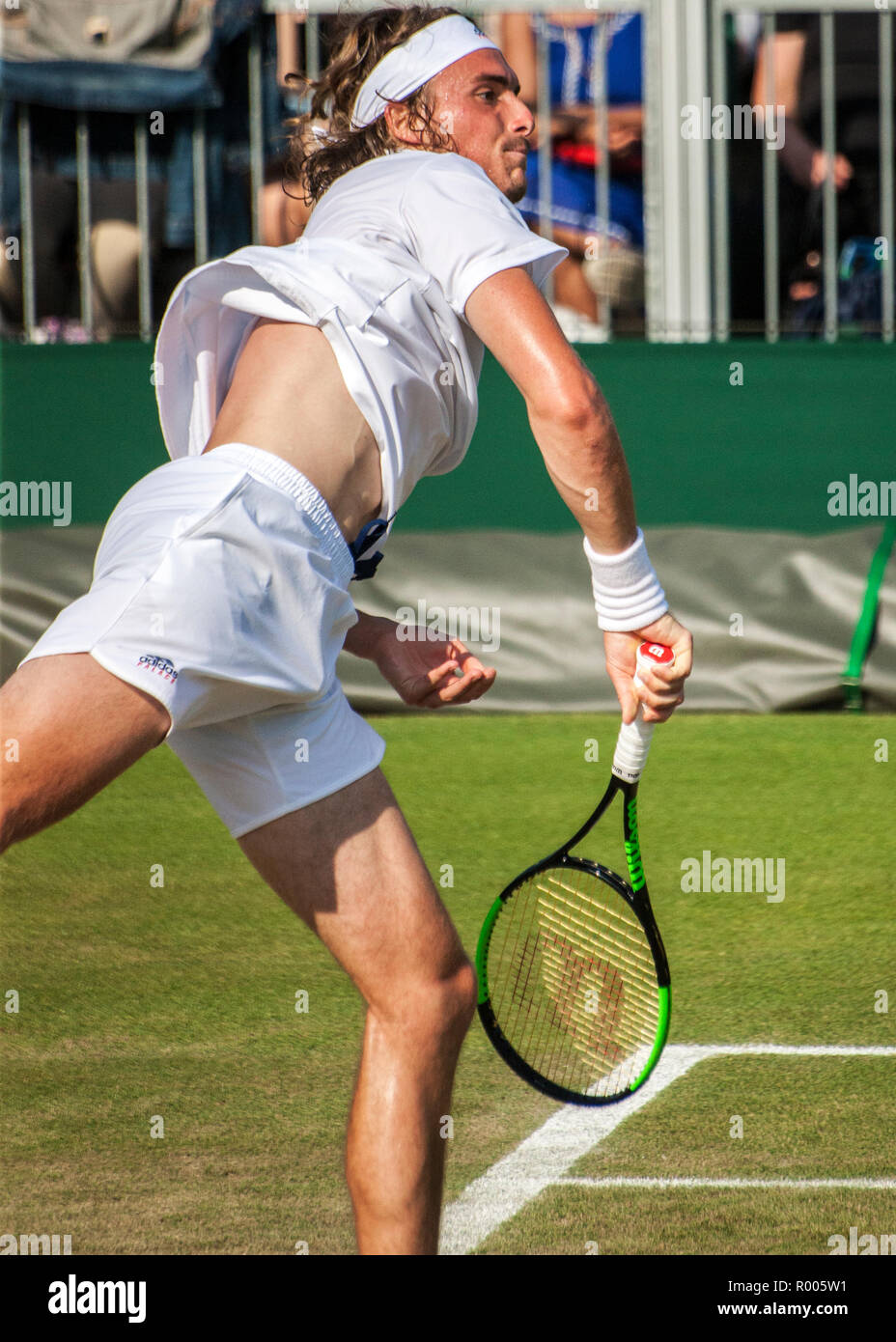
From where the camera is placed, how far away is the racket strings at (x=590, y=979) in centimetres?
295

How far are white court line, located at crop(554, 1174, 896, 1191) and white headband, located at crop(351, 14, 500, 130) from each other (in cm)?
190

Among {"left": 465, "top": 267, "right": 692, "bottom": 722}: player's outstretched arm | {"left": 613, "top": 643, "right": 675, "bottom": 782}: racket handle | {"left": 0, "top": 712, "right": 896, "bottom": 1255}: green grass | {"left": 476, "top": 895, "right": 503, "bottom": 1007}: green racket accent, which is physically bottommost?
{"left": 0, "top": 712, "right": 896, "bottom": 1255}: green grass

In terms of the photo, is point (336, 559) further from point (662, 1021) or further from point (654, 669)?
point (662, 1021)

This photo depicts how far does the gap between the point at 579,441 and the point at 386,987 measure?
81 cm

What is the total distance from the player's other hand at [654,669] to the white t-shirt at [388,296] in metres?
0.39

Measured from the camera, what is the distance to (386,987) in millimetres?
2473

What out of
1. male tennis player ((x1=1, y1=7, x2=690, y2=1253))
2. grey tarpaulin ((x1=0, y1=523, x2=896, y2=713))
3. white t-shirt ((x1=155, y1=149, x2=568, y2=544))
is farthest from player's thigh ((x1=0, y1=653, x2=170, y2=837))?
grey tarpaulin ((x1=0, y1=523, x2=896, y2=713))

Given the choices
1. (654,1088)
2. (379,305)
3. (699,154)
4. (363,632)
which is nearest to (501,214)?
(379,305)

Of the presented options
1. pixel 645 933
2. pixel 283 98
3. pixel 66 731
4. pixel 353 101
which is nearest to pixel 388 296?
pixel 353 101

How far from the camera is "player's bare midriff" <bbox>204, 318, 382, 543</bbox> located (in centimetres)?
239

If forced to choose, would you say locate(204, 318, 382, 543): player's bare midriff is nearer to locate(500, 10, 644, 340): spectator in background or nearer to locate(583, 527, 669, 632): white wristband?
locate(583, 527, 669, 632): white wristband

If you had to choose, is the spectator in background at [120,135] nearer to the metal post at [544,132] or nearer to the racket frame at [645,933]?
the metal post at [544,132]

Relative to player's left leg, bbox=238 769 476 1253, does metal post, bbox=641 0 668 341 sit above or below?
above

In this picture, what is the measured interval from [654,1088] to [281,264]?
6.52 ft
